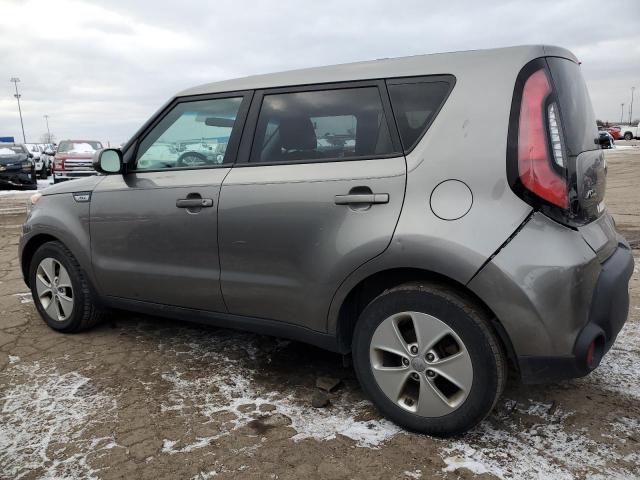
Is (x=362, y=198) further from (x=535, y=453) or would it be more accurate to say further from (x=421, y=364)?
(x=535, y=453)

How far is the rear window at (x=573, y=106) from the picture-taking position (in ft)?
7.31

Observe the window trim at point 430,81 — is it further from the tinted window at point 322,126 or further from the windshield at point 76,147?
the windshield at point 76,147

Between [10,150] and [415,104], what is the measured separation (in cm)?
1927

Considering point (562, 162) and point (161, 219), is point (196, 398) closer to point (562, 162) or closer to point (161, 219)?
point (161, 219)

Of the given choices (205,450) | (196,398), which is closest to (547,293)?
(205,450)

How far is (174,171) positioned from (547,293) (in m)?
2.20

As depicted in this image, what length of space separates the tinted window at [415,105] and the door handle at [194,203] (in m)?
1.15

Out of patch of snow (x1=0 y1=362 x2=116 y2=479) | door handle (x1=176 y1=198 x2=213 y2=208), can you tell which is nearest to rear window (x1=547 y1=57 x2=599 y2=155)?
door handle (x1=176 y1=198 x2=213 y2=208)

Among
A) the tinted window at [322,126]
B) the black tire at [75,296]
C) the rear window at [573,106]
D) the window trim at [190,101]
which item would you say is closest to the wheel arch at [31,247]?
the black tire at [75,296]

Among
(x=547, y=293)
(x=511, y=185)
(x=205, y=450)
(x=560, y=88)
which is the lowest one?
(x=205, y=450)

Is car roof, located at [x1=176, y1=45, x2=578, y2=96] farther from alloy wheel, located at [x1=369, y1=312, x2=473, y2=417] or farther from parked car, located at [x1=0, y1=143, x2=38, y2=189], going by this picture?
parked car, located at [x1=0, y1=143, x2=38, y2=189]

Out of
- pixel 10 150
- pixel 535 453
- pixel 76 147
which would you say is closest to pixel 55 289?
pixel 535 453

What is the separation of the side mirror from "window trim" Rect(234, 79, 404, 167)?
95 centimetres

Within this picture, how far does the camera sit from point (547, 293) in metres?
2.08
